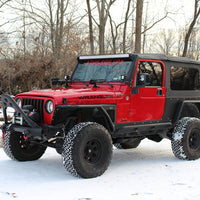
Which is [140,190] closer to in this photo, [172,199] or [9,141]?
[172,199]

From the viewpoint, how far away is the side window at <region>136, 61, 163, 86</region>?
19.1 ft

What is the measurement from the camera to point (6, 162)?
18.6 feet

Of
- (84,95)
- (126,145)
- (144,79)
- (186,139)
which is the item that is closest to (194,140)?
(186,139)

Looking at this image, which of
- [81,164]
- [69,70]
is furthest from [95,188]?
[69,70]

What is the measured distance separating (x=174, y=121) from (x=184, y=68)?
1.20 metres

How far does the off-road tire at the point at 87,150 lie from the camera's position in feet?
15.1

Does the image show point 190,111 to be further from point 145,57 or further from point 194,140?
point 145,57

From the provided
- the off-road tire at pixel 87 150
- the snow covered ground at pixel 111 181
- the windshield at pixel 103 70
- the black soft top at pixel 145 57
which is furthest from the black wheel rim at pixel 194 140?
the off-road tire at pixel 87 150

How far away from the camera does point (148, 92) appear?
5793 millimetres

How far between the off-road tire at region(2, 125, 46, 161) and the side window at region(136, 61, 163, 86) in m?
2.52

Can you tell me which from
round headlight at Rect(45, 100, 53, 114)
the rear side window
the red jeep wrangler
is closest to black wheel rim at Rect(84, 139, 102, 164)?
the red jeep wrangler

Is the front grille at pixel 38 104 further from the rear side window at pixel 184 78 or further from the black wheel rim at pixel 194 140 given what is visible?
the black wheel rim at pixel 194 140

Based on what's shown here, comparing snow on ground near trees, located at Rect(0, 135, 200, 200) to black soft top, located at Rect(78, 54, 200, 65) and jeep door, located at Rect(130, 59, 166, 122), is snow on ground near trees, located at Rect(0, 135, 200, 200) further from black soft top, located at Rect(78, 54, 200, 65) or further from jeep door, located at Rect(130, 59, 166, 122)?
black soft top, located at Rect(78, 54, 200, 65)

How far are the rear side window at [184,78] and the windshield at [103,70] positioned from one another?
1209mm
